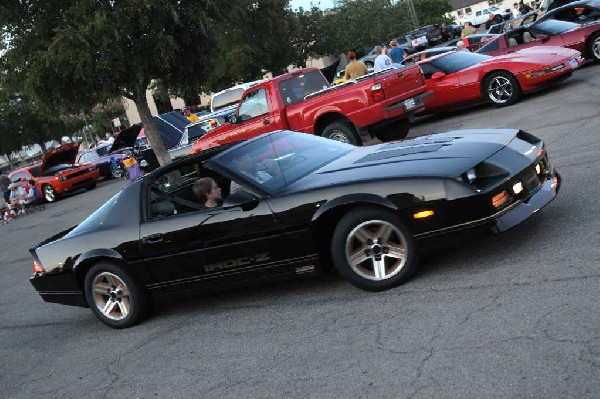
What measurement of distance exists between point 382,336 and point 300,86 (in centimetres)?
928

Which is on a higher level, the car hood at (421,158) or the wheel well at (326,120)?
the car hood at (421,158)

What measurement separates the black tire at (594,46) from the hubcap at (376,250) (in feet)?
39.0

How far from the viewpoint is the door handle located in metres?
5.82

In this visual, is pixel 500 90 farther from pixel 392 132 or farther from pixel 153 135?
pixel 153 135

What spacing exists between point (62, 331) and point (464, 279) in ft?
13.5

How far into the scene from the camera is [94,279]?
20.5ft

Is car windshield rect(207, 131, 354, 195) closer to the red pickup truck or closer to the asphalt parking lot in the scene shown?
the asphalt parking lot

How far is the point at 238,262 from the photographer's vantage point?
5.59 m

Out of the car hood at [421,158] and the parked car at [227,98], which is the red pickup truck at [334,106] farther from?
the parked car at [227,98]

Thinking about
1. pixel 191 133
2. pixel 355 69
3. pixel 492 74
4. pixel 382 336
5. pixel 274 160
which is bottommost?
pixel 382 336

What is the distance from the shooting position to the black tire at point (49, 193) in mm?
23620

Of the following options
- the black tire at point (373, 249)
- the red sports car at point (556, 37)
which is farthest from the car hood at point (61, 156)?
the black tire at point (373, 249)

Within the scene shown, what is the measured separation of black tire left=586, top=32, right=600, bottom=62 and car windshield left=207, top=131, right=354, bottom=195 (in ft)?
35.3

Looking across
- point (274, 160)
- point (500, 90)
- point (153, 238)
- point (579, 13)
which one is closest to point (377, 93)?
point (500, 90)
